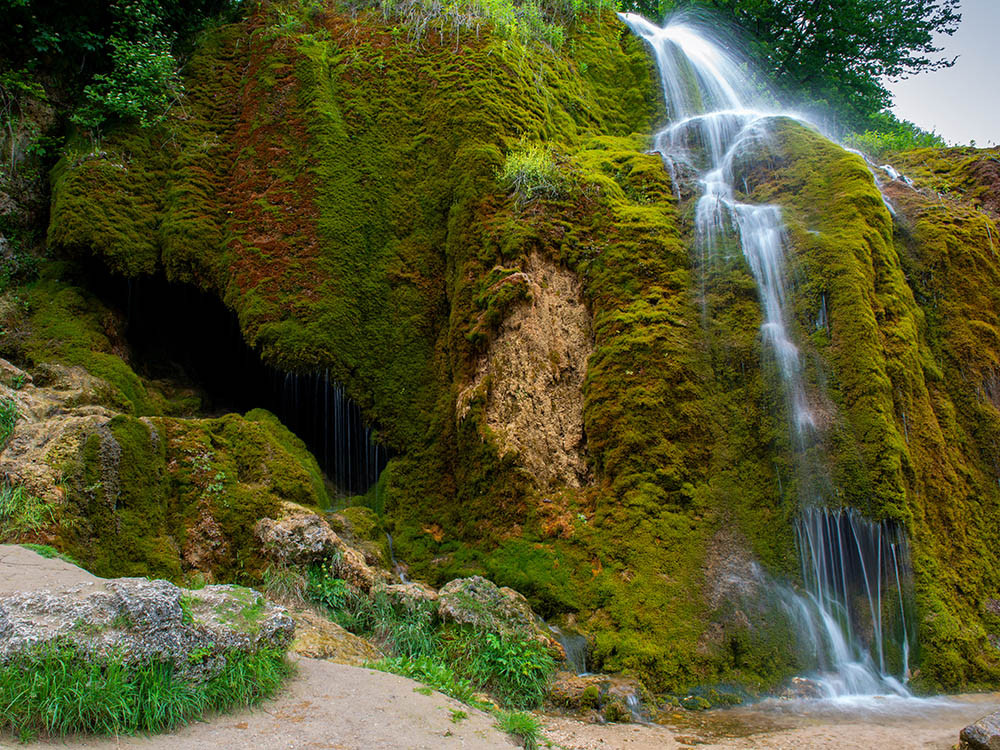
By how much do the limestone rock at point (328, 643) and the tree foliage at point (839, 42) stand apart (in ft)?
63.7

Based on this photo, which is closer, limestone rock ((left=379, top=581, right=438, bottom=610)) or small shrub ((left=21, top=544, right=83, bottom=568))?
small shrub ((left=21, top=544, right=83, bottom=568))

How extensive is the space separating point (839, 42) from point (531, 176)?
49.3 ft

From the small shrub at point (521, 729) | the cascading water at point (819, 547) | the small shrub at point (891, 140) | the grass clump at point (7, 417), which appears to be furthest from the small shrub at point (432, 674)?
the small shrub at point (891, 140)

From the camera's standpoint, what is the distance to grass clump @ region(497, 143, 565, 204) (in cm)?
929

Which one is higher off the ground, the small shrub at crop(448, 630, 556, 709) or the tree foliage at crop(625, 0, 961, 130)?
the tree foliage at crop(625, 0, 961, 130)

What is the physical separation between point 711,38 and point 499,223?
12.8m

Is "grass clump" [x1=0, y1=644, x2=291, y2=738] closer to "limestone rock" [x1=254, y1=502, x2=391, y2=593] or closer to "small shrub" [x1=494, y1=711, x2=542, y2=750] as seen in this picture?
"small shrub" [x1=494, y1=711, x2=542, y2=750]

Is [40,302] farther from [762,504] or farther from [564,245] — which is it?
[762,504]

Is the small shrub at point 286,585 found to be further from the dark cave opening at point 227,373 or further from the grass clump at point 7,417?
the dark cave opening at point 227,373

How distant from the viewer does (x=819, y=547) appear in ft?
22.4

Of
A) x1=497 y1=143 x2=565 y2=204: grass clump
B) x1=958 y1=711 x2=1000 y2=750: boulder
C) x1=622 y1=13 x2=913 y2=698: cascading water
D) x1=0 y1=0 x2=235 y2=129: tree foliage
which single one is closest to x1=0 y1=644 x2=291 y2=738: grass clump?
x1=958 y1=711 x2=1000 y2=750: boulder

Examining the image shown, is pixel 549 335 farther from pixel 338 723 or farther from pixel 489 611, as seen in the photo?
pixel 338 723

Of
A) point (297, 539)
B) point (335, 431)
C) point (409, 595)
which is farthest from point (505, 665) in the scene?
point (335, 431)

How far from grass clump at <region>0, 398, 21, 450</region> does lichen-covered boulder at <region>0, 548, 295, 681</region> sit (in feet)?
7.40
